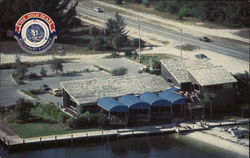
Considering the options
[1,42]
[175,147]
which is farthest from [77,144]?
[1,42]

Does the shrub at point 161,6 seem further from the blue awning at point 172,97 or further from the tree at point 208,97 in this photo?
the tree at point 208,97

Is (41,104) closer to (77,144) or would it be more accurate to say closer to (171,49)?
(77,144)

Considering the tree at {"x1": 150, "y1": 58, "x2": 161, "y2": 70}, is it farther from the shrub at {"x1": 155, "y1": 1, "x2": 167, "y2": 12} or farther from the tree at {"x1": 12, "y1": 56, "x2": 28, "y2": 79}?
the shrub at {"x1": 155, "y1": 1, "x2": 167, "y2": 12}

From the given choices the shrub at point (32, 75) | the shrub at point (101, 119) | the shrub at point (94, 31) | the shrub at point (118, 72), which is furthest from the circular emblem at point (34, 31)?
the shrub at point (94, 31)

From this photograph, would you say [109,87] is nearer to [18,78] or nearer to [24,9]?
[18,78]

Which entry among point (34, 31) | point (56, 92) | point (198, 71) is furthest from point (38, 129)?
point (198, 71)

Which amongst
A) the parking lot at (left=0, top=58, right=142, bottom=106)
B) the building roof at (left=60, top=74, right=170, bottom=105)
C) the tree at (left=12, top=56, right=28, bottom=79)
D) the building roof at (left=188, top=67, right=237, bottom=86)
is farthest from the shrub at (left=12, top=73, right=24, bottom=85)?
the building roof at (left=188, top=67, right=237, bottom=86)
